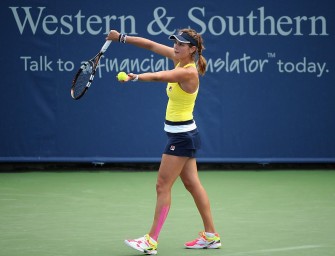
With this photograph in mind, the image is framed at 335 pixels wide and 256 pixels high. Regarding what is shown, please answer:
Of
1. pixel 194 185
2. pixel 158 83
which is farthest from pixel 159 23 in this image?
pixel 194 185

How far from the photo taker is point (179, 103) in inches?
263

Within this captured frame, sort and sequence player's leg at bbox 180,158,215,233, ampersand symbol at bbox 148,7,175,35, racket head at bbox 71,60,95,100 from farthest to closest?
ampersand symbol at bbox 148,7,175,35, racket head at bbox 71,60,95,100, player's leg at bbox 180,158,215,233

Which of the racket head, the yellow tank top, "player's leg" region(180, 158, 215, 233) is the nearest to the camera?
the yellow tank top

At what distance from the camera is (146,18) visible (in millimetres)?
11508

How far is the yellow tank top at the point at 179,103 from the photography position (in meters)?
6.64

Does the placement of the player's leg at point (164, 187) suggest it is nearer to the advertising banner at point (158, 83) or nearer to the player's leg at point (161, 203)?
the player's leg at point (161, 203)

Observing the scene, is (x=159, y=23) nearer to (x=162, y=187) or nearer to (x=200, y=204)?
(x=200, y=204)

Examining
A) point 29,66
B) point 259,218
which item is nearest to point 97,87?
point 29,66

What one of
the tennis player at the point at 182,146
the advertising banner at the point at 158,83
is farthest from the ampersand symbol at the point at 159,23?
the tennis player at the point at 182,146

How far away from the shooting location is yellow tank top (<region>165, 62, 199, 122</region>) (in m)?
6.64

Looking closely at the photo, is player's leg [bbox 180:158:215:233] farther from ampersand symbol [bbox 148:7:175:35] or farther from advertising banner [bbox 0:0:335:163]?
ampersand symbol [bbox 148:7:175:35]

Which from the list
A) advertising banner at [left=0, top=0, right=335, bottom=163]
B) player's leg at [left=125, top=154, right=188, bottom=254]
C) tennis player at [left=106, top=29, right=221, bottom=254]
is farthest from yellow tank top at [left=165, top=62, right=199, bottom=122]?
advertising banner at [left=0, top=0, right=335, bottom=163]

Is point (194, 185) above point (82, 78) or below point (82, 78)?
below

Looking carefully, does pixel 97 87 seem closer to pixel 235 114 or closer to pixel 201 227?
pixel 235 114
